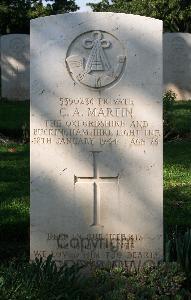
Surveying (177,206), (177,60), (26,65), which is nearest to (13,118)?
(26,65)

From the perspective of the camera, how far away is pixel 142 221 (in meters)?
4.66

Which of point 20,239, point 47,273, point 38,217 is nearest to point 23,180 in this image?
point 20,239

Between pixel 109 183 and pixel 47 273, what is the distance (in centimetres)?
95

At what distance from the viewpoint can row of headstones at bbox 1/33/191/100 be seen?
1844 centimetres

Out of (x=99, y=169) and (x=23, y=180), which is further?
(x=23, y=180)

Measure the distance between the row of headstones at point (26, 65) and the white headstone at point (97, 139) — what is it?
14113 millimetres

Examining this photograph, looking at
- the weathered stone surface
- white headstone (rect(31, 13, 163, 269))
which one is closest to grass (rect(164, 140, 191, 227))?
white headstone (rect(31, 13, 163, 269))

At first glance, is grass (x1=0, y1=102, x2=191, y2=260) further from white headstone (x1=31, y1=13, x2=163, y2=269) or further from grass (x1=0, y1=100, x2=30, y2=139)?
white headstone (x1=31, y1=13, x2=163, y2=269)

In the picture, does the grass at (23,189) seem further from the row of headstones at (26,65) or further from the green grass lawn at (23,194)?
the row of headstones at (26,65)

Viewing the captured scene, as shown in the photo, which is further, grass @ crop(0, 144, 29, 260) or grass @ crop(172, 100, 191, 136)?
grass @ crop(172, 100, 191, 136)

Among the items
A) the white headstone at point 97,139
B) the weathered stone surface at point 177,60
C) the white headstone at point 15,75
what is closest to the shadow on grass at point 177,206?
the white headstone at point 97,139

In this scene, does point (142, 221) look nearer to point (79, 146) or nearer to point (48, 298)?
point (79, 146)

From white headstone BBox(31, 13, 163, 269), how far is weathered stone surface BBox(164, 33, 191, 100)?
1411 cm

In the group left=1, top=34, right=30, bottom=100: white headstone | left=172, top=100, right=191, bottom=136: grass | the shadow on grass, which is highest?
left=1, top=34, right=30, bottom=100: white headstone
